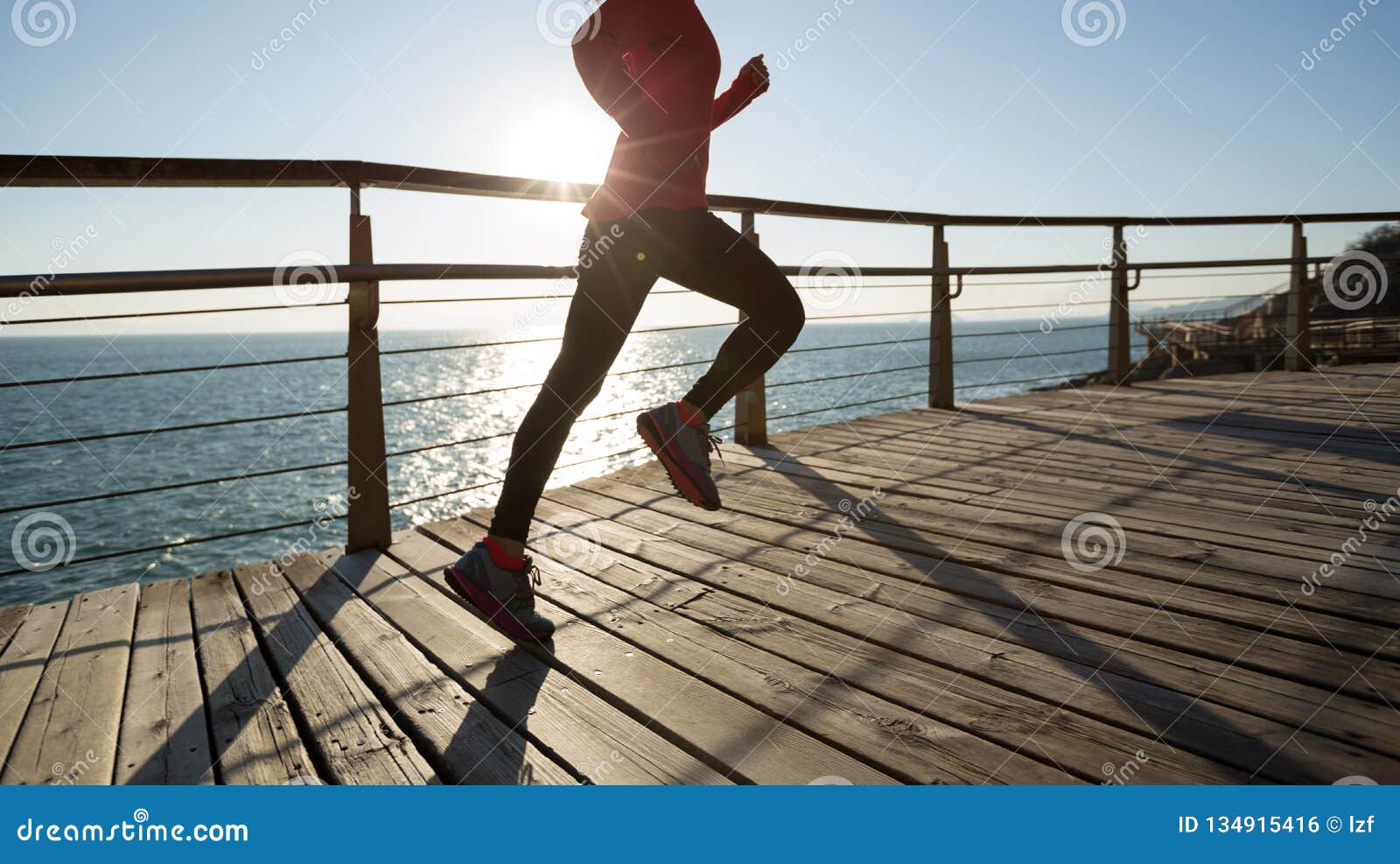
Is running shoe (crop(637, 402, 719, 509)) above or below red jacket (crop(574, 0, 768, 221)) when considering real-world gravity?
below

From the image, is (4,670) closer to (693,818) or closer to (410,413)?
(693,818)

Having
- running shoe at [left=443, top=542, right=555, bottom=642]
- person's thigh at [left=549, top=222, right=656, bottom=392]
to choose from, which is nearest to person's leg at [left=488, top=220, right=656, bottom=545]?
person's thigh at [left=549, top=222, right=656, bottom=392]

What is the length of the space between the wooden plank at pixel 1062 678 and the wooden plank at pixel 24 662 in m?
1.18

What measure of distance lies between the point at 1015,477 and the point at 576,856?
236cm

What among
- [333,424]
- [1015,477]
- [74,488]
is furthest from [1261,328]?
[333,424]

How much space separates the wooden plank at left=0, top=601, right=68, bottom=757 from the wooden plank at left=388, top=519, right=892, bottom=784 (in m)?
0.90

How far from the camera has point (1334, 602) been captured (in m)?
1.66

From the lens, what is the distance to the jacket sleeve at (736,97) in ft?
5.95

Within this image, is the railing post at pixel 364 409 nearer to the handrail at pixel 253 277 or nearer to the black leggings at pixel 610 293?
the handrail at pixel 253 277

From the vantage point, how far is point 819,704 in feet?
4.40

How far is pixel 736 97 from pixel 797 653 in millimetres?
1227

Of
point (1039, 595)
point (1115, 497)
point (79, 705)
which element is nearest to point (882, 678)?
point (1039, 595)

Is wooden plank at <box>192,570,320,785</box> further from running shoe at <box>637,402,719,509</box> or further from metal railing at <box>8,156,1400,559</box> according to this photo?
running shoe at <box>637,402,719,509</box>

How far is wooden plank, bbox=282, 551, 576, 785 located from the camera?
119cm
